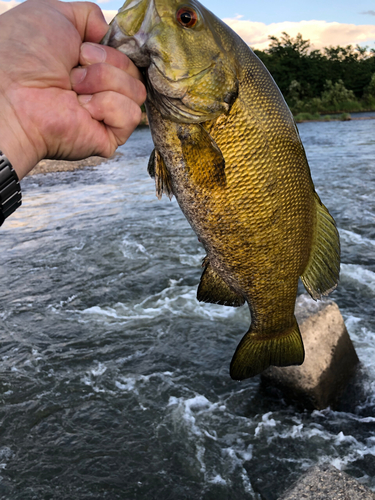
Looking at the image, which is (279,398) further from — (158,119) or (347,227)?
(347,227)

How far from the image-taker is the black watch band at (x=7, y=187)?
5.97ft

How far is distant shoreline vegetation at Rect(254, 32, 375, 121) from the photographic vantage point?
7000 centimetres

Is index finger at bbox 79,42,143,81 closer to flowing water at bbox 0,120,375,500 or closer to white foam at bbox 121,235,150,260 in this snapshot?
flowing water at bbox 0,120,375,500

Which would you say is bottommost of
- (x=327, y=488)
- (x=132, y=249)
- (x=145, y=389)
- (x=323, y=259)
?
(x=145, y=389)

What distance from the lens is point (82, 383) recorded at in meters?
5.67

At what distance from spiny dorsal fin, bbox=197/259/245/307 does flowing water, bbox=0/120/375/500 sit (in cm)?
252

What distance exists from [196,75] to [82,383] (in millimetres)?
4737

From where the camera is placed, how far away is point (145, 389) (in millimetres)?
5539

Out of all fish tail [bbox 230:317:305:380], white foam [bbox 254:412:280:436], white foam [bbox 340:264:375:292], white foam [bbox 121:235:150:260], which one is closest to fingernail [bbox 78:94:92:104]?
fish tail [bbox 230:317:305:380]

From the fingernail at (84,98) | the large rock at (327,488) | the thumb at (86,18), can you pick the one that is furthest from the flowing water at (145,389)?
the thumb at (86,18)

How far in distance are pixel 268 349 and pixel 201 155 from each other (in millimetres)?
1337

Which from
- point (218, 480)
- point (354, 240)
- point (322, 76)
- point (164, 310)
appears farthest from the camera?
point (322, 76)

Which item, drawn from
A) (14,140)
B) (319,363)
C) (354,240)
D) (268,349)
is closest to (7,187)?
(14,140)

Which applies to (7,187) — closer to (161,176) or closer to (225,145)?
(161,176)
